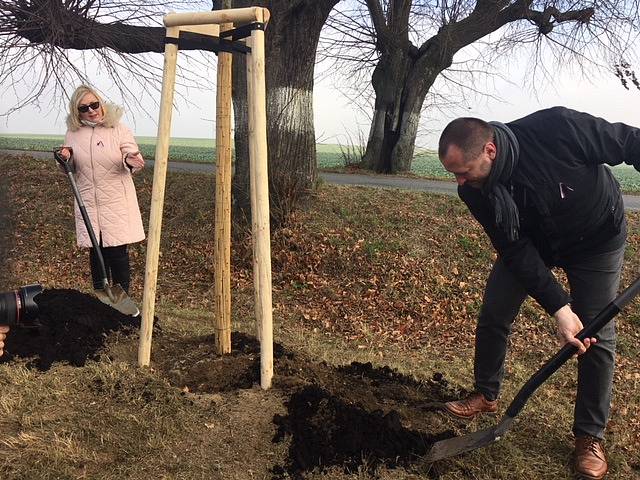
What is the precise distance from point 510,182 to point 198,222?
6.61 meters

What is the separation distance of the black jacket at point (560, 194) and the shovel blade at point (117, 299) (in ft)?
10.3

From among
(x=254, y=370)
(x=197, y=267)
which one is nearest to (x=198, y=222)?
(x=197, y=267)

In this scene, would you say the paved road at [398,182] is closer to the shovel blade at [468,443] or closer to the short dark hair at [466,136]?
the shovel blade at [468,443]

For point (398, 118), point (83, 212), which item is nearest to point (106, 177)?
point (83, 212)

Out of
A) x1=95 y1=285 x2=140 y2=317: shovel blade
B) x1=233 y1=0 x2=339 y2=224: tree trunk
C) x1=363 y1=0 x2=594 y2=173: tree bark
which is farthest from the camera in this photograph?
x1=363 y1=0 x2=594 y2=173: tree bark

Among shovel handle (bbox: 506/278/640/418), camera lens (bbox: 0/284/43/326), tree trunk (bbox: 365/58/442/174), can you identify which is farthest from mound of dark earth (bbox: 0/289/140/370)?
tree trunk (bbox: 365/58/442/174)

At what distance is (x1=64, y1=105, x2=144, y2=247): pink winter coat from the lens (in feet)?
15.0

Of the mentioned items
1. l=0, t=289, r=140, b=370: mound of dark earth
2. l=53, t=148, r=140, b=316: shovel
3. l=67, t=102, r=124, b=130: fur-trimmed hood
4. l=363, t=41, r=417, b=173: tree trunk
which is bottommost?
l=0, t=289, r=140, b=370: mound of dark earth

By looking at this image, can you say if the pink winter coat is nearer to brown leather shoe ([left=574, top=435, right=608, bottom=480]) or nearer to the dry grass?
the dry grass

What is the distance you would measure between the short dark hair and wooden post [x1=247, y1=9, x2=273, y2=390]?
1.13 m

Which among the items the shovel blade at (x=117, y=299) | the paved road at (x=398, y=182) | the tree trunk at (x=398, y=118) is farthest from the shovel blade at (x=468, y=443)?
the tree trunk at (x=398, y=118)

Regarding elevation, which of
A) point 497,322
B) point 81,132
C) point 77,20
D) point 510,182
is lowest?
point 497,322

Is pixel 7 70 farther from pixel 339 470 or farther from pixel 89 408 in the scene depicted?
pixel 339 470

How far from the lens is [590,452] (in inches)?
116
